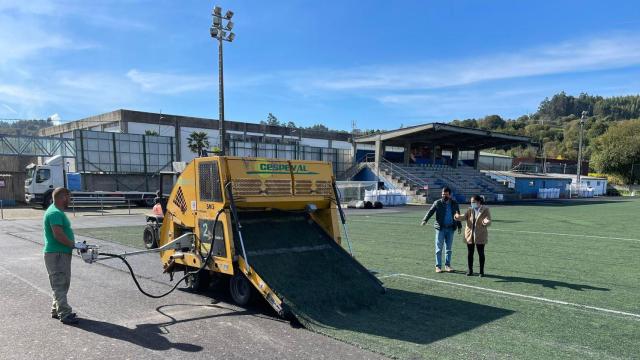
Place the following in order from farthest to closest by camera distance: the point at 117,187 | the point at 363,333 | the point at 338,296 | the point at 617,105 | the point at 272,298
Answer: the point at 617,105 < the point at 117,187 < the point at 338,296 < the point at 272,298 < the point at 363,333

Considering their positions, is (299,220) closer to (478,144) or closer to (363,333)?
(363,333)

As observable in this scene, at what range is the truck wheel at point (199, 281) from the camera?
7.78 metres

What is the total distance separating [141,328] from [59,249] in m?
1.60

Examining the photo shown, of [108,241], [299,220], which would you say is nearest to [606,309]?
[299,220]

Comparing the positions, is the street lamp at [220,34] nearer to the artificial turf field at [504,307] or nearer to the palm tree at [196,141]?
the artificial turf field at [504,307]

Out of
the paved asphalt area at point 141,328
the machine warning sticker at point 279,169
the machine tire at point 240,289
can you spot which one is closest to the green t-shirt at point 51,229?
the paved asphalt area at point 141,328

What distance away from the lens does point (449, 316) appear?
629cm

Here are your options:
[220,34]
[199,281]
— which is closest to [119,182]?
[220,34]

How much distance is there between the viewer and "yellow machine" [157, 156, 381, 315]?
21.8 feet

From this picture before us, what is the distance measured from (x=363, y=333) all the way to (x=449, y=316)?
1.53 m

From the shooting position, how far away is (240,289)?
6.99 metres

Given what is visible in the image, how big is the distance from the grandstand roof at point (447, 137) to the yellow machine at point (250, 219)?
3430 centimetres

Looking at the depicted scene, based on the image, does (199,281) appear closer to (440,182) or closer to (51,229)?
(51,229)

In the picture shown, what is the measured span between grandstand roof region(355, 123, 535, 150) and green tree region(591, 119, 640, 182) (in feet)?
87.4
